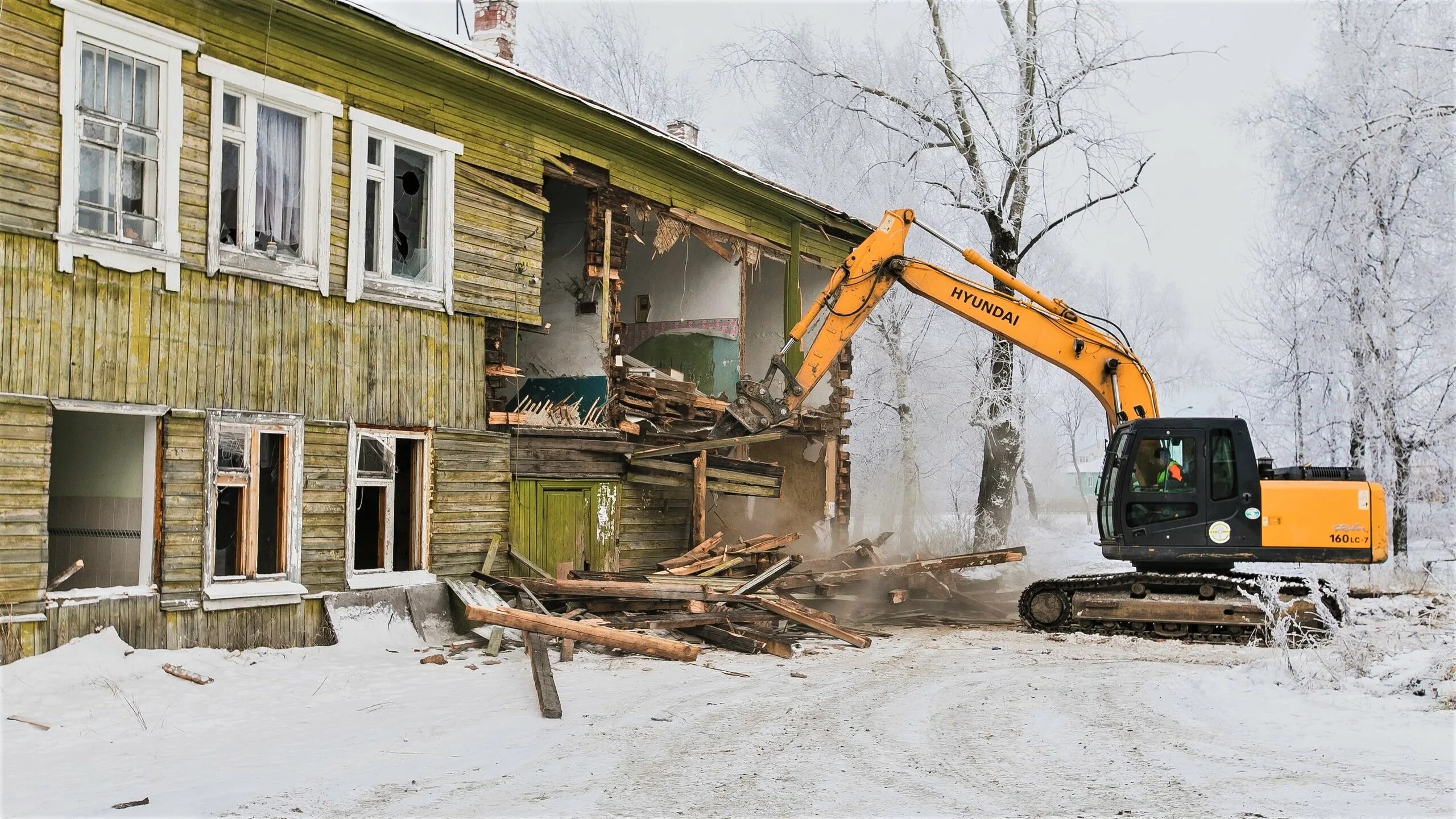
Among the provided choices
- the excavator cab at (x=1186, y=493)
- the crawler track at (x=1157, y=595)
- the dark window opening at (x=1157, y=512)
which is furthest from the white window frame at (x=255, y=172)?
the dark window opening at (x=1157, y=512)

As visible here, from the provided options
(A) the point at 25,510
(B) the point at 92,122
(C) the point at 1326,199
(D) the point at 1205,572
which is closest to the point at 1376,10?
(C) the point at 1326,199

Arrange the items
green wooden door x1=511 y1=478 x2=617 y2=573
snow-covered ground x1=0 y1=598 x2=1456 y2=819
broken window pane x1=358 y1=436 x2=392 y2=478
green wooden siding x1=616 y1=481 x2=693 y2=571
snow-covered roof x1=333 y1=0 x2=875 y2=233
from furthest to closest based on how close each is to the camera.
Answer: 1. green wooden siding x1=616 y1=481 x2=693 y2=571
2. green wooden door x1=511 y1=478 x2=617 y2=573
3. broken window pane x1=358 y1=436 x2=392 y2=478
4. snow-covered roof x1=333 y1=0 x2=875 y2=233
5. snow-covered ground x1=0 y1=598 x2=1456 y2=819

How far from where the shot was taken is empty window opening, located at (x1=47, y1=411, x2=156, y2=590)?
36.2ft

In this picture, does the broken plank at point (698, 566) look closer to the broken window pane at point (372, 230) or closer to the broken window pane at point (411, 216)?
the broken window pane at point (411, 216)

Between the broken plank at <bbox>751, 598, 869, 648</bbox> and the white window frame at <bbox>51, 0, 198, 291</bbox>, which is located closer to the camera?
the white window frame at <bbox>51, 0, 198, 291</bbox>

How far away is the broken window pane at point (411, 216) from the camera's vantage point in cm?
1320

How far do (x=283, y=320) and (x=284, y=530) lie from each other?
211 cm

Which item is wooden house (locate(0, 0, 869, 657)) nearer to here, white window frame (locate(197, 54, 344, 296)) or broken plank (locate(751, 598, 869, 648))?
white window frame (locate(197, 54, 344, 296))

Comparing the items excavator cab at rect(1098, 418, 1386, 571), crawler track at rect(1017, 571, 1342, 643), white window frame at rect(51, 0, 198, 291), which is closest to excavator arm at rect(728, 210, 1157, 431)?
excavator cab at rect(1098, 418, 1386, 571)

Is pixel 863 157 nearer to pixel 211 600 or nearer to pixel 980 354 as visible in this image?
pixel 980 354

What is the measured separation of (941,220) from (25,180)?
30.1 meters

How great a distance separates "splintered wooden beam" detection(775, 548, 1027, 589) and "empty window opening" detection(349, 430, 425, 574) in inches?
192

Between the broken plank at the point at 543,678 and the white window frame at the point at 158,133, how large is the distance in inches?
182

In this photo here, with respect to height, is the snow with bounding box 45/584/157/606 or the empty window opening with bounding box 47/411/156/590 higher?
the empty window opening with bounding box 47/411/156/590
